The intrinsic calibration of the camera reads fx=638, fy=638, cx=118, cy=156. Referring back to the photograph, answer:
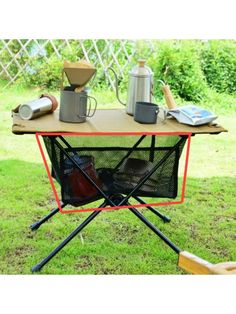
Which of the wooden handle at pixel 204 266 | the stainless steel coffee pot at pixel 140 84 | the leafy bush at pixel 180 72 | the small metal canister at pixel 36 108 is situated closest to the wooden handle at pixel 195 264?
the wooden handle at pixel 204 266

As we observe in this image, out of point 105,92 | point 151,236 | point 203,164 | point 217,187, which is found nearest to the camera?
point 151,236

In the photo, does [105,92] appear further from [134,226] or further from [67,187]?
[67,187]

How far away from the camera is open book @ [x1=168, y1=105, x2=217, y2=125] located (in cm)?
346

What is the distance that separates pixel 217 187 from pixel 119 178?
5.83 feet

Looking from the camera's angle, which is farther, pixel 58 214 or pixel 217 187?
pixel 217 187

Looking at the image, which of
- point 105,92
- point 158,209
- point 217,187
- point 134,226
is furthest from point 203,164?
point 105,92

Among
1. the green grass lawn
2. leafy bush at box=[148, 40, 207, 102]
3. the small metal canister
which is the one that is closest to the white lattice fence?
leafy bush at box=[148, 40, 207, 102]

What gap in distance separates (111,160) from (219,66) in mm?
4669

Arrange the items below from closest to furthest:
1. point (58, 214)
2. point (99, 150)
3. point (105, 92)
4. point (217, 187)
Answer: point (99, 150) → point (58, 214) → point (217, 187) → point (105, 92)

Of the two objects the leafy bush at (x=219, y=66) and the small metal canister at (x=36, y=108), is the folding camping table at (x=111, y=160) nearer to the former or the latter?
the small metal canister at (x=36, y=108)

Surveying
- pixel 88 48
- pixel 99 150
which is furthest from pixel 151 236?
pixel 88 48

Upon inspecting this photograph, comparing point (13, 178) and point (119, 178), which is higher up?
point (119, 178)

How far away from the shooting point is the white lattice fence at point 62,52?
8.00 meters

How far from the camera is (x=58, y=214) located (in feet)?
14.8
